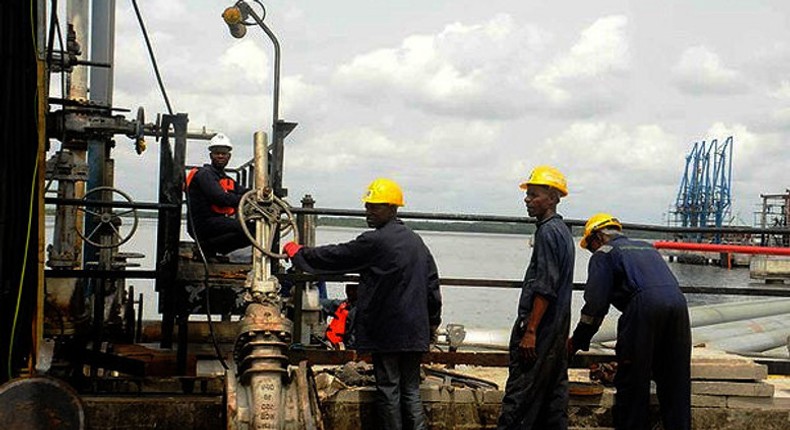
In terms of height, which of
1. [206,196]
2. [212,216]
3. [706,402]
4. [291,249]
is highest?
[206,196]

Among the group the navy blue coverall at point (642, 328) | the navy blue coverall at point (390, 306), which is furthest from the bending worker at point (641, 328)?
the navy blue coverall at point (390, 306)

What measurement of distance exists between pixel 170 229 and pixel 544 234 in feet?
8.94

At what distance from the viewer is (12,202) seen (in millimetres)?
5844

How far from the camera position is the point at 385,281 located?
245 inches

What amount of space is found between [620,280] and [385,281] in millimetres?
1532

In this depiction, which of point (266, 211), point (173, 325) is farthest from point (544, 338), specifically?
point (173, 325)

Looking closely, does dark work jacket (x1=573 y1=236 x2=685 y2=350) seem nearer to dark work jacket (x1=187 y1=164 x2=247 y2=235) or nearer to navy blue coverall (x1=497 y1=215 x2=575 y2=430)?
navy blue coverall (x1=497 y1=215 x2=575 y2=430)

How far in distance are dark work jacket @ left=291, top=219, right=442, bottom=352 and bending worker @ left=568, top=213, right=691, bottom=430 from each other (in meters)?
1.05

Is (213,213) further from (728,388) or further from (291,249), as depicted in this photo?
(728,388)

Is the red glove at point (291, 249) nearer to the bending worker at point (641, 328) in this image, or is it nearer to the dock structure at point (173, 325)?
the dock structure at point (173, 325)

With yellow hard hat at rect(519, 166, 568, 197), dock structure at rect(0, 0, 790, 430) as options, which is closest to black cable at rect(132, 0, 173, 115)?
dock structure at rect(0, 0, 790, 430)

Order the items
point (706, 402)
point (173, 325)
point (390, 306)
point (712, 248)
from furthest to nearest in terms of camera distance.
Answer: point (712, 248) → point (173, 325) → point (706, 402) → point (390, 306)

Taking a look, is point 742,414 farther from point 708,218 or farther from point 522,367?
point 708,218

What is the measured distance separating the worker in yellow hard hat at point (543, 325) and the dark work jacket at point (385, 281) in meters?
0.61
